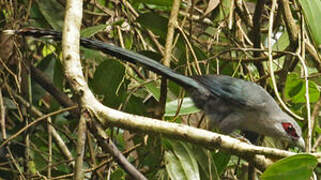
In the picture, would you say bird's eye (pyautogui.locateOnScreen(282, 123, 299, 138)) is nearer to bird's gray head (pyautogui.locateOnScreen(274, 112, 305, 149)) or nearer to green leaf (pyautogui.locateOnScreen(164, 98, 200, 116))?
bird's gray head (pyautogui.locateOnScreen(274, 112, 305, 149))

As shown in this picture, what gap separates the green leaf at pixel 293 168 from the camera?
1974mm

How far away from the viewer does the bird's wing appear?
3371mm

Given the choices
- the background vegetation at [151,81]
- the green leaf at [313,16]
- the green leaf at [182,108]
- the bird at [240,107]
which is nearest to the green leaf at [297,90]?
the background vegetation at [151,81]

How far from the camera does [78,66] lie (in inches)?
83.1

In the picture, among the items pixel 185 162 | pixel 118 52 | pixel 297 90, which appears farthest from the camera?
pixel 297 90

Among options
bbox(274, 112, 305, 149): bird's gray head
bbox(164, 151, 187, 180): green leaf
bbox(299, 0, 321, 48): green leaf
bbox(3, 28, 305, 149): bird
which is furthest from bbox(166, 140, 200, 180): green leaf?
bbox(274, 112, 305, 149): bird's gray head

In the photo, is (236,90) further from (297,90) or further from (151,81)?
(151,81)

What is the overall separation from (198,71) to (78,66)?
4.13ft

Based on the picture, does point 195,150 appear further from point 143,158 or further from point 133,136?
point 133,136

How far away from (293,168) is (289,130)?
5.14 feet

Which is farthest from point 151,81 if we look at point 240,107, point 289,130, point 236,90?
point 289,130

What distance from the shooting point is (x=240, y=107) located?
12.3 ft

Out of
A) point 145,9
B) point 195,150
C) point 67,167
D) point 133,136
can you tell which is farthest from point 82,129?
point 145,9

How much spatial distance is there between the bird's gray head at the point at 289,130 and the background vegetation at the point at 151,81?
9 cm
